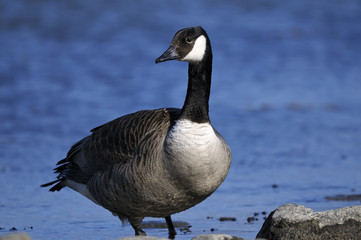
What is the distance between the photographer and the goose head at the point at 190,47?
Answer: 6262mm

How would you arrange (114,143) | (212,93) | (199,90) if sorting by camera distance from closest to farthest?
1. (199,90)
2. (114,143)
3. (212,93)

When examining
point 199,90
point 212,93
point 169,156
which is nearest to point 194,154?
point 169,156

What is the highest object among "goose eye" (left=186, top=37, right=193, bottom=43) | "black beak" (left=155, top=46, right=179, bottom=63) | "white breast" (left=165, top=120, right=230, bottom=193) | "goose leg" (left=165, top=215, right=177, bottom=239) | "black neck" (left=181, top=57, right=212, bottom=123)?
"goose eye" (left=186, top=37, right=193, bottom=43)

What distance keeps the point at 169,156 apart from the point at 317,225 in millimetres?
1494

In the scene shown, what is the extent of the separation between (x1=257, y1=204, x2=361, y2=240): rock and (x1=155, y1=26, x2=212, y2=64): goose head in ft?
5.65

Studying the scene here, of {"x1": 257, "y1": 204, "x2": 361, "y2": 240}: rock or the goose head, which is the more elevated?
the goose head

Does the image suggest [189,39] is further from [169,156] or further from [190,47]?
[169,156]

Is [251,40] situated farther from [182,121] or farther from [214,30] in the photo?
[182,121]

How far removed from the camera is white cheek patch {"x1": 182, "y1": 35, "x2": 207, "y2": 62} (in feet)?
20.6

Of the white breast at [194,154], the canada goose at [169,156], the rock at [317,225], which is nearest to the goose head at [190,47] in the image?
the canada goose at [169,156]

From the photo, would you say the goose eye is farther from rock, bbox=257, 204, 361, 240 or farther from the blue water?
the blue water

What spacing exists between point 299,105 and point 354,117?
1170mm

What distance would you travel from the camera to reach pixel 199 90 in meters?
6.36

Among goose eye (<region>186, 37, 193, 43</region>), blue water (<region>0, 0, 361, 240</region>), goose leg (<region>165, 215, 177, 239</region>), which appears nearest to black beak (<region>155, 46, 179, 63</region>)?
goose eye (<region>186, 37, 193, 43</region>)
